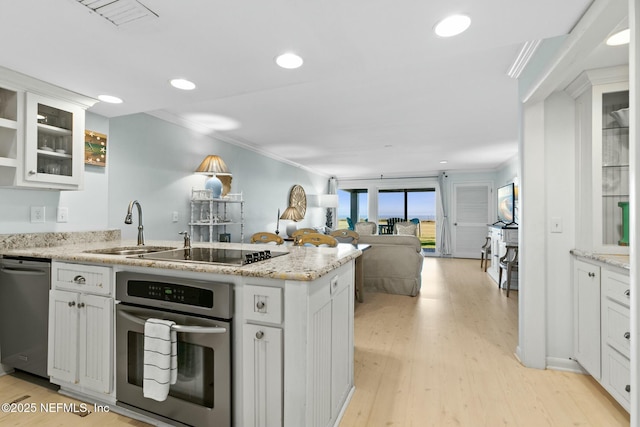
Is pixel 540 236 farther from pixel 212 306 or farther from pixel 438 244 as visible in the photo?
pixel 438 244

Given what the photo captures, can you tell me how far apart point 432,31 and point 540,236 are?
163 cm

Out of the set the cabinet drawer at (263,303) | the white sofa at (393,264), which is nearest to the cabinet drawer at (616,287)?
the cabinet drawer at (263,303)

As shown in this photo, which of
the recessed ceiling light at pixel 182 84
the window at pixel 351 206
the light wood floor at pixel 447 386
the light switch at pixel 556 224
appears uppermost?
the recessed ceiling light at pixel 182 84

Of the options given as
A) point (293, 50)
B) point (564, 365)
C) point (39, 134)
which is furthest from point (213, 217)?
point (564, 365)

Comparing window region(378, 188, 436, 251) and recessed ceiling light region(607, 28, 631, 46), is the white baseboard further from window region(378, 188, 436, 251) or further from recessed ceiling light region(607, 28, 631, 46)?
window region(378, 188, 436, 251)

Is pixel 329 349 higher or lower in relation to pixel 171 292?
lower

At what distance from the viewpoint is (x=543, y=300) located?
226 centimetres

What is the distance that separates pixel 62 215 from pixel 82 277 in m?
1.05

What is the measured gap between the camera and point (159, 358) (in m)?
1.49

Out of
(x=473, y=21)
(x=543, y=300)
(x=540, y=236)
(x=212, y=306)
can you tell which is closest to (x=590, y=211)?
(x=540, y=236)

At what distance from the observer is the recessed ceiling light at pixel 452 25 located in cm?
150

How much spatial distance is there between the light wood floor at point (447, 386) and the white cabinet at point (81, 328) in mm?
191

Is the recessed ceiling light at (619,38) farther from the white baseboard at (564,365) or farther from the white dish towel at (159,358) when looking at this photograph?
the white dish towel at (159,358)

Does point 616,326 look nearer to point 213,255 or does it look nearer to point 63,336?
point 213,255
